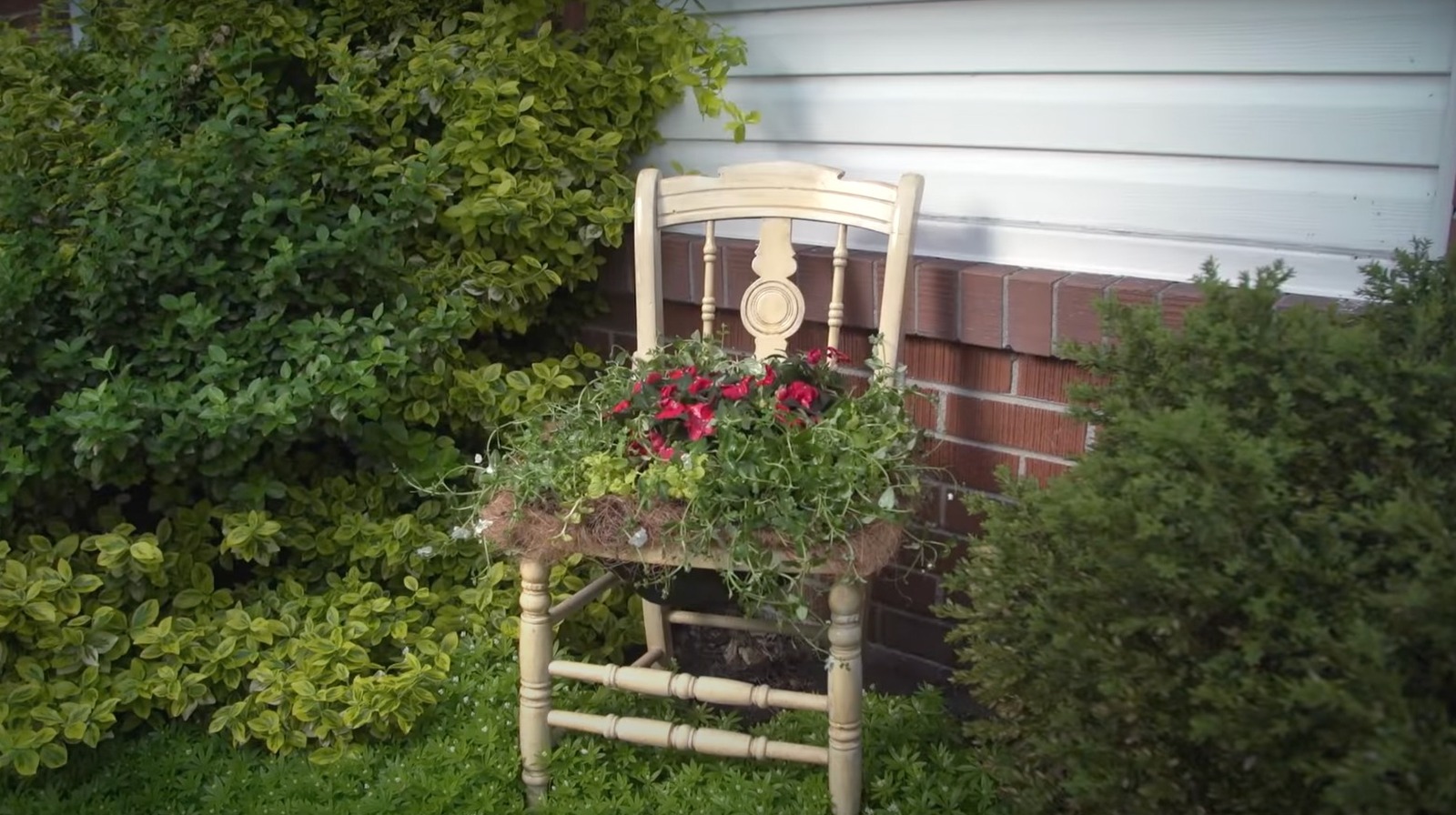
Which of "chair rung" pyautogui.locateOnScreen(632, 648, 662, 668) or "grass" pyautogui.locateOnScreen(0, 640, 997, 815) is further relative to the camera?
"chair rung" pyautogui.locateOnScreen(632, 648, 662, 668)

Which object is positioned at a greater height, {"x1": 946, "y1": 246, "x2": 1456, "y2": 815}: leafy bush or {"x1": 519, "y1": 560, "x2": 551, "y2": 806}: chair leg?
{"x1": 946, "y1": 246, "x2": 1456, "y2": 815}: leafy bush

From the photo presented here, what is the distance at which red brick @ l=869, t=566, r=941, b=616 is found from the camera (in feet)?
8.82

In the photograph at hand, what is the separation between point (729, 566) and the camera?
6.68 feet

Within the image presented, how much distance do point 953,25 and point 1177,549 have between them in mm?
1353

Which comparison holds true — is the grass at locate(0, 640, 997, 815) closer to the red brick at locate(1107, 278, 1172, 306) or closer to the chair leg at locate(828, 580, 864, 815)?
the chair leg at locate(828, 580, 864, 815)

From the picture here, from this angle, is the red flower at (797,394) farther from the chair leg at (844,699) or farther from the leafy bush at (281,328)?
the leafy bush at (281,328)

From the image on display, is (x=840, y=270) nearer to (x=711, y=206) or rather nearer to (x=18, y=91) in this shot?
(x=711, y=206)

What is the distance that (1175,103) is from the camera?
87.9 inches

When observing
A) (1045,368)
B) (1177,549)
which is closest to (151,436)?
(1045,368)

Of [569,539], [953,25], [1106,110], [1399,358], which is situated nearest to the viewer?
[1399,358]

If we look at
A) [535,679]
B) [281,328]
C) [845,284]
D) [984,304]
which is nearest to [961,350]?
[984,304]

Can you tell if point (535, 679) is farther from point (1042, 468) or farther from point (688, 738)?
point (1042, 468)

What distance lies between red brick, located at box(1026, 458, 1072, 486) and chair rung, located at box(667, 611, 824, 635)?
Result: 20.6 inches

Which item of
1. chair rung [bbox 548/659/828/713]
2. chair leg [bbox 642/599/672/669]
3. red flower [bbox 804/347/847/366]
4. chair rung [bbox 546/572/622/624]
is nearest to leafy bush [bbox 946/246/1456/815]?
chair rung [bbox 548/659/828/713]
